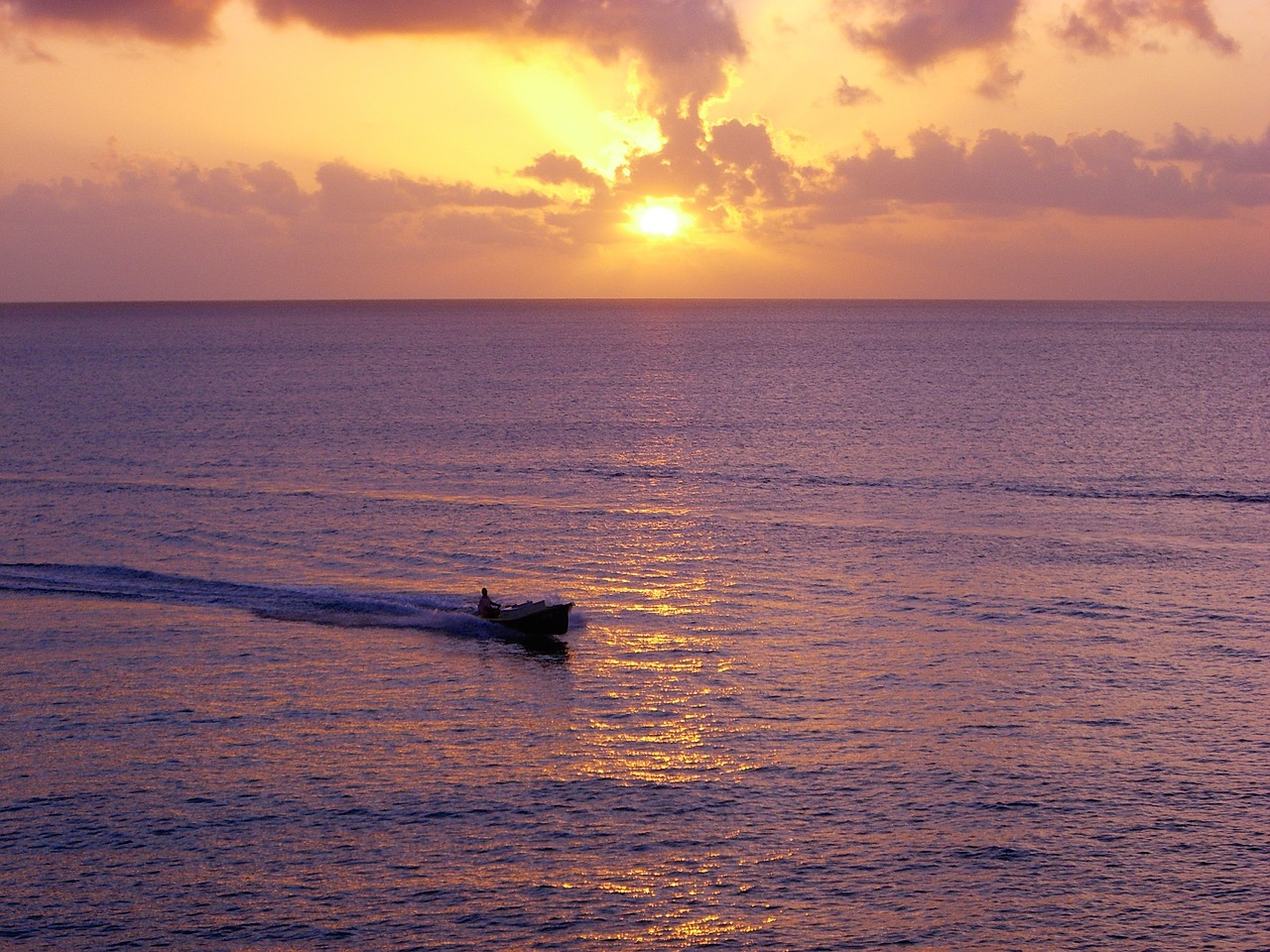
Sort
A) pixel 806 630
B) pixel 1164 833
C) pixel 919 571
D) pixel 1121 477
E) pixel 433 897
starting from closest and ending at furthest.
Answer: pixel 433 897, pixel 1164 833, pixel 806 630, pixel 919 571, pixel 1121 477

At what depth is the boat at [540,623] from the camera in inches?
1898

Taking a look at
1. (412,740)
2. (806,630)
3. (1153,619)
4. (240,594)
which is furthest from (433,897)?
(1153,619)

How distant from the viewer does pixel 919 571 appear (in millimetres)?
57906

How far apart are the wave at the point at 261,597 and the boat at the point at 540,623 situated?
3.27 ft

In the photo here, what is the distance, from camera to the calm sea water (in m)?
29.0

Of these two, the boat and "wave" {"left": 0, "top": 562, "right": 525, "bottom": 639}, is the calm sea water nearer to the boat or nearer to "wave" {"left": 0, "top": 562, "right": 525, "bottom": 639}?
"wave" {"left": 0, "top": 562, "right": 525, "bottom": 639}

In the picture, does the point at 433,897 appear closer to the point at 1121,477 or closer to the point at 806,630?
the point at 806,630

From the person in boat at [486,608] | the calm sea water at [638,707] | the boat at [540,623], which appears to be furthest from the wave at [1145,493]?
the person in boat at [486,608]

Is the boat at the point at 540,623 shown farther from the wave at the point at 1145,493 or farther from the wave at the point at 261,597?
the wave at the point at 1145,493

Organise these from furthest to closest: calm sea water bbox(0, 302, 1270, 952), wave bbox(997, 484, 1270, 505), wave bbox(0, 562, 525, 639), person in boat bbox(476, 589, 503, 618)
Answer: wave bbox(997, 484, 1270, 505) → wave bbox(0, 562, 525, 639) → person in boat bbox(476, 589, 503, 618) → calm sea water bbox(0, 302, 1270, 952)

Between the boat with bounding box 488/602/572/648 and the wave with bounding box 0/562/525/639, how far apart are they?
100 centimetres

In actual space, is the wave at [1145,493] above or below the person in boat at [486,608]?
above

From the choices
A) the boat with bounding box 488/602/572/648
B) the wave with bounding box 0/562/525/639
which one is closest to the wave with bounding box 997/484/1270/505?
the boat with bounding box 488/602/572/648

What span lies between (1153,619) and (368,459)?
5713 cm
